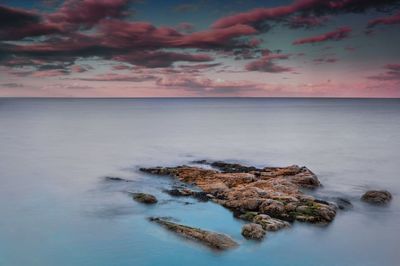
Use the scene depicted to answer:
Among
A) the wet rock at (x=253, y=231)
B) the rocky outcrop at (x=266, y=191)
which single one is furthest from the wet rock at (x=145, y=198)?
the wet rock at (x=253, y=231)

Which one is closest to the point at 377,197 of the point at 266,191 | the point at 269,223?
the point at 266,191

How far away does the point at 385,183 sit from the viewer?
33.4 m

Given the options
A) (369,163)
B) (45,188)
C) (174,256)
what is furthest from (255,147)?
(174,256)

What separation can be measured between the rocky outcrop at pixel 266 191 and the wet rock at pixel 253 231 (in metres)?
0.79

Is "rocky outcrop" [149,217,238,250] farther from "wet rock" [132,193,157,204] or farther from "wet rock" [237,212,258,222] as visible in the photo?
"wet rock" [132,193,157,204]

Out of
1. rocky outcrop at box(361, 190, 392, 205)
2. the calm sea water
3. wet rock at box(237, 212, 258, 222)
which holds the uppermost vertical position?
rocky outcrop at box(361, 190, 392, 205)

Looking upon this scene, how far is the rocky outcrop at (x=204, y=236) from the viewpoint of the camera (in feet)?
63.0

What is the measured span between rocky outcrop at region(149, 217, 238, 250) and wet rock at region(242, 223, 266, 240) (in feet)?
2.96

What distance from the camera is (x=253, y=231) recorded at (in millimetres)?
20125

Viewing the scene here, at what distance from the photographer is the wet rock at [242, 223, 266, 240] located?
19913mm

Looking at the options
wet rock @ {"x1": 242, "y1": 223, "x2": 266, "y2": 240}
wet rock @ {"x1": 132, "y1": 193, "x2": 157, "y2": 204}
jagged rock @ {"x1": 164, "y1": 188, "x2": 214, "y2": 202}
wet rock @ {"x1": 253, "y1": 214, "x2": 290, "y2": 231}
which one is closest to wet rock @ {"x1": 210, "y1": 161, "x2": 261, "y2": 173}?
jagged rock @ {"x1": 164, "y1": 188, "x2": 214, "y2": 202}

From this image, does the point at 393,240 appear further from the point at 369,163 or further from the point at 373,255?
the point at 369,163

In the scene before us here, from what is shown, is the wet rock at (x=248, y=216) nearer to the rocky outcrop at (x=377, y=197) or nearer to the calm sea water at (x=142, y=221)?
the calm sea water at (x=142, y=221)

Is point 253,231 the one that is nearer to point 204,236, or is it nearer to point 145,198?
point 204,236
